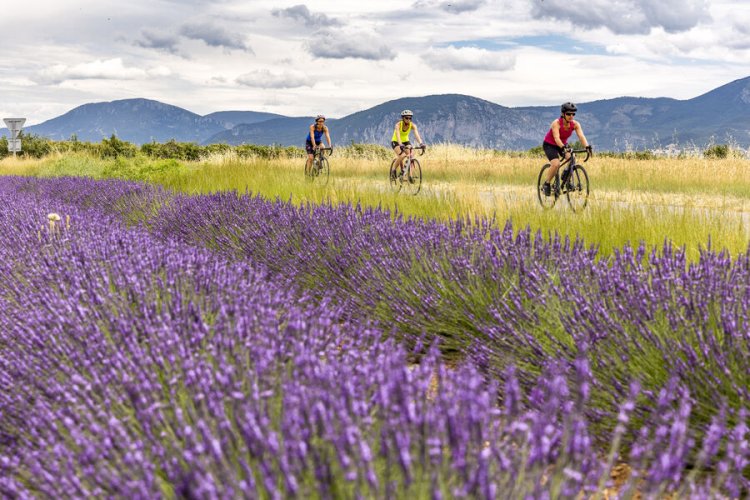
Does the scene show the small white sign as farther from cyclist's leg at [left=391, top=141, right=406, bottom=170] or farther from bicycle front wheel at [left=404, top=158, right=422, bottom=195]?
bicycle front wheel at [left=404, top=158, right=422, bottom=195]

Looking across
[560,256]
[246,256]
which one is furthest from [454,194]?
[560,256]

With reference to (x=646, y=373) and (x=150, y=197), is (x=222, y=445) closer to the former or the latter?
(x=646, y=373)

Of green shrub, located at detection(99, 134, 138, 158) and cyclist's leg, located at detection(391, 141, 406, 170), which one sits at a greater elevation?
green shrub, located at detection(99, 134, 138, 158)

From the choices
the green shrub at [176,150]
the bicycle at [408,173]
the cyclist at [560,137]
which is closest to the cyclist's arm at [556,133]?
the cyclist at [560,137]

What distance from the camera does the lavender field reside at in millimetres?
1444

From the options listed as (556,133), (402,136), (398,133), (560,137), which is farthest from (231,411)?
(402,136)

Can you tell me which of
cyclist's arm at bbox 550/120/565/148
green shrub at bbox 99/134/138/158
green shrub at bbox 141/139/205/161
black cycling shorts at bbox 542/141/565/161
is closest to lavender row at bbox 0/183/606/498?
cyclist's arm at bbox 550/120/565/148

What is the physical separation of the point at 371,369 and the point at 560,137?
884cm

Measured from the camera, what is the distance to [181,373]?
205 cm

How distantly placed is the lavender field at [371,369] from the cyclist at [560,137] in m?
4.98

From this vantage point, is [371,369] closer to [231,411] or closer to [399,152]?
[231,411]

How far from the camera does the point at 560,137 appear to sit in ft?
33.4

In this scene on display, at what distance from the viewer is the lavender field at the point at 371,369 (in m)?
1.44

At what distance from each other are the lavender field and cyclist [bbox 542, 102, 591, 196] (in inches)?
196
